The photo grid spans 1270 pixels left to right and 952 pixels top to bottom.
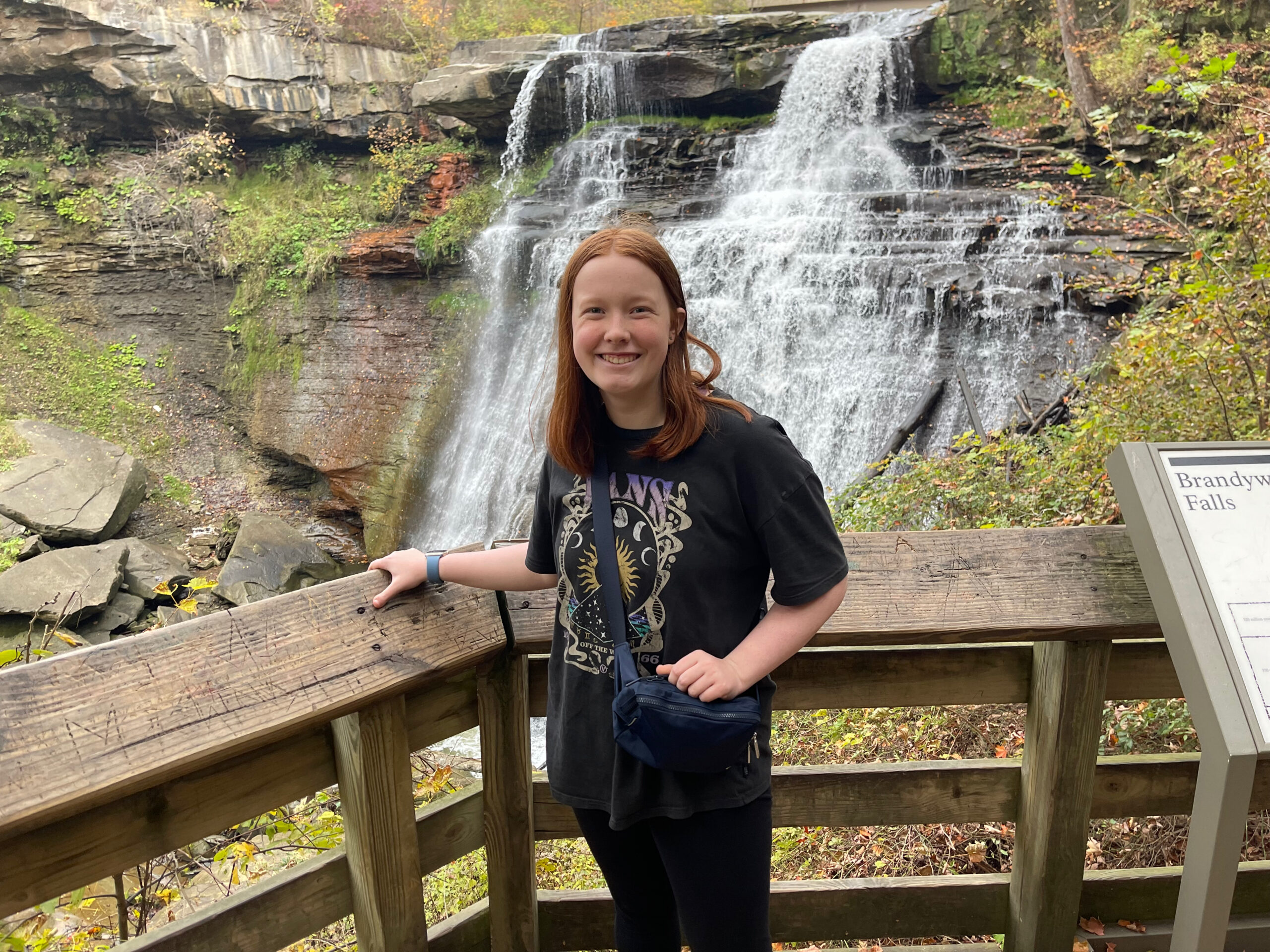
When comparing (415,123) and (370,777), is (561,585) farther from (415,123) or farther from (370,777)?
(415,123)

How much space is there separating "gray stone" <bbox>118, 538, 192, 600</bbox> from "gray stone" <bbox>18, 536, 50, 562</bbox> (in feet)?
2.67

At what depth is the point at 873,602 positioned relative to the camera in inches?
65.2

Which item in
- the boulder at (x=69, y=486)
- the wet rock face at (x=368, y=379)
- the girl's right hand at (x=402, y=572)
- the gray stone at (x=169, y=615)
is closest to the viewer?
the girl's right hand at (x=402, y=572)

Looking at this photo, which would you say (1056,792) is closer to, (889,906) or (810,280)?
(889,906)

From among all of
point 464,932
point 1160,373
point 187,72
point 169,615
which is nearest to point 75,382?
point 187,72

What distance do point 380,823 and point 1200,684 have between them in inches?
56.9

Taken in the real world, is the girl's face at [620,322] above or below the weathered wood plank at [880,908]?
above

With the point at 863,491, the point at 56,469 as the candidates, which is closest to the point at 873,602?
the point at 863,491

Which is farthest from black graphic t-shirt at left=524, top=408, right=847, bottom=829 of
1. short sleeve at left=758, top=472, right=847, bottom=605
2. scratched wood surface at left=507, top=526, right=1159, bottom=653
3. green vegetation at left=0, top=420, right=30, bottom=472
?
green vegetation at left=0, top=420, right=30, bottom=472

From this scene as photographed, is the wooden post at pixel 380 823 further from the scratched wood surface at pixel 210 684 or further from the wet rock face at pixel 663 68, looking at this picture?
the wet rock face at pixel 663 68

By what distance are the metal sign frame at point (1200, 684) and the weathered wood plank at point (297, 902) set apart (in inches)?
52.9

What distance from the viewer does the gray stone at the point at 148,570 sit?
10492 mm

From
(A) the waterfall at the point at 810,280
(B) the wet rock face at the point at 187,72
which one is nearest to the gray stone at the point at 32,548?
(A) the waterfall at the point at 810,280

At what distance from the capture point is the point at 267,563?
11.0 metres
